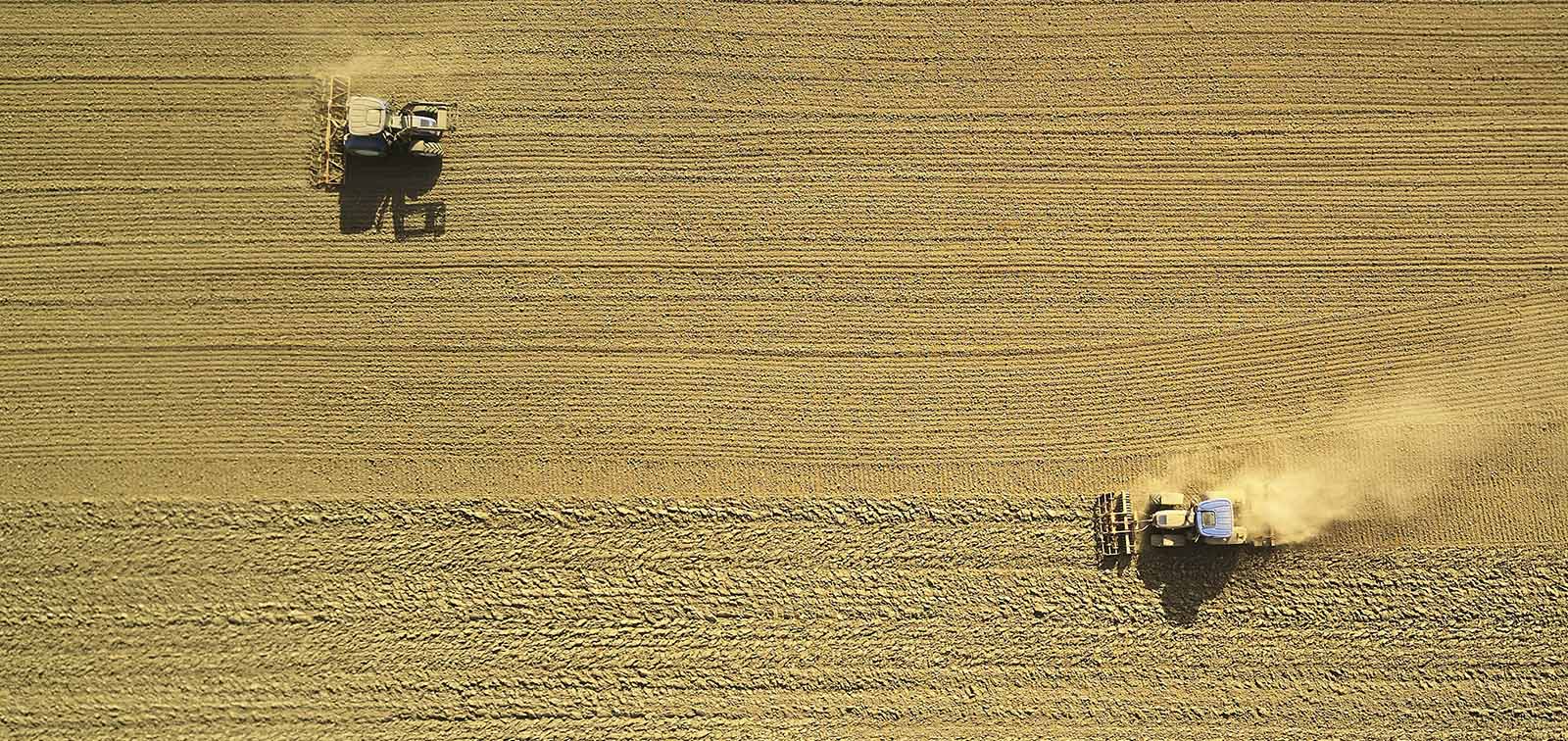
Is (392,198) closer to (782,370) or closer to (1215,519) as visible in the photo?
(782,370)

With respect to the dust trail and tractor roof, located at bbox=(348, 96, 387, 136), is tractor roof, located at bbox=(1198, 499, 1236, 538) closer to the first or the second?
the dust trail

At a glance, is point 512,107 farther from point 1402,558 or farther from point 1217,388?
point 1402,558

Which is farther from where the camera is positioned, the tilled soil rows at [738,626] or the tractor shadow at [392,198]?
the tractor shadow at [392,198]

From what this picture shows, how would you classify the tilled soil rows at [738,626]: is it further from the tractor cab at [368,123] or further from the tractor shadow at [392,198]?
the tractor cab at [368,123]

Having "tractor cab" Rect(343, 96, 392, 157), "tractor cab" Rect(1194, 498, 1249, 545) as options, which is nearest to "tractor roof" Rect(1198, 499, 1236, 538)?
"tractor cab" Rect(1194, 498, 1249, 545)

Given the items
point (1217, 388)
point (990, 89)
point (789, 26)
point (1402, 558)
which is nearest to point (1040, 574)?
point (1217, 388)

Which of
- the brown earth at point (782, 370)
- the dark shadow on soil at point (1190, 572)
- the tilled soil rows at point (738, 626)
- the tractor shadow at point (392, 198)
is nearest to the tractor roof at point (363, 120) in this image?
the tractor shadow at point (392, 198)
